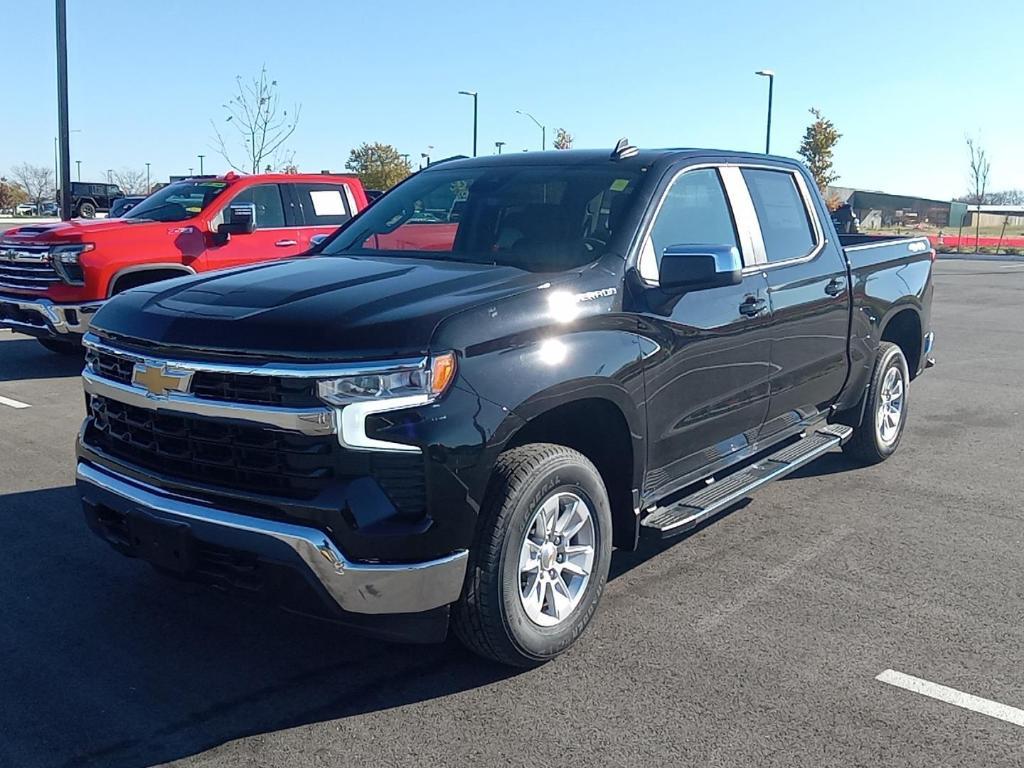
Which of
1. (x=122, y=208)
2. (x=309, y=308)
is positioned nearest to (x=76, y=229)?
(x=122, y=208)

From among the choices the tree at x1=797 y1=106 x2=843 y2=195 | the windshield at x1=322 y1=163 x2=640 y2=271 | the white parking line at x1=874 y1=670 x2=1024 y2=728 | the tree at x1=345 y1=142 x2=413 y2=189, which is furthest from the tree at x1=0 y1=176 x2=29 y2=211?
the white parking line at x1=874 y1=670 x2=1024 y2=728

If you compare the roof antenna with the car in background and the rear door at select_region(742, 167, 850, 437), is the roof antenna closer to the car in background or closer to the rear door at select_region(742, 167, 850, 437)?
the rear door at select_region(742, 167, 850, 437)

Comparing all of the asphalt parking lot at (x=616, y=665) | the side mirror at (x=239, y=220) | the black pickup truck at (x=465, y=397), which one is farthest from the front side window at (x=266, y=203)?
the black pickup truck at (x=465, y=397)

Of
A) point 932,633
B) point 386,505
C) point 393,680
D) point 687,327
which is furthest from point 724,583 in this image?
point 386,505

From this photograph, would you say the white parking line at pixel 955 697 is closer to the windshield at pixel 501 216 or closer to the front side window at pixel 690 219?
the front side window at pixel 690 219

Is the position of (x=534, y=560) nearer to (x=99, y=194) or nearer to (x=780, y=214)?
(x=780, y=214)

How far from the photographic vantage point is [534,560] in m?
3.69

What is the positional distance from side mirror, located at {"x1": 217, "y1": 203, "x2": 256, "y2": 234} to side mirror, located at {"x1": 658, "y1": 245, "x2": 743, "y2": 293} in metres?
5.76

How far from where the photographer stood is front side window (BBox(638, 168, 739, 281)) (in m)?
4.34

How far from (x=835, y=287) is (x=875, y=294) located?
0.67m

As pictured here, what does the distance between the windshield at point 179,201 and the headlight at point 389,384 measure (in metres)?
8.02

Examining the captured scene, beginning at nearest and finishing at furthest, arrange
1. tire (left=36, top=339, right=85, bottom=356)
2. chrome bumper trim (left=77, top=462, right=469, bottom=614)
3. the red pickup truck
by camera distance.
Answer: chrome bumper trim (left=77, top=462, right=469, bottom=614) → the red pickup truck → tire (left=36, top=339, right=85, bottom=356)

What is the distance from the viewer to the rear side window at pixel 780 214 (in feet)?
17.2

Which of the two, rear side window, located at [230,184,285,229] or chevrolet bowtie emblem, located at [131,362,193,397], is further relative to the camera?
rear side window, located at [230,184,285,229]
